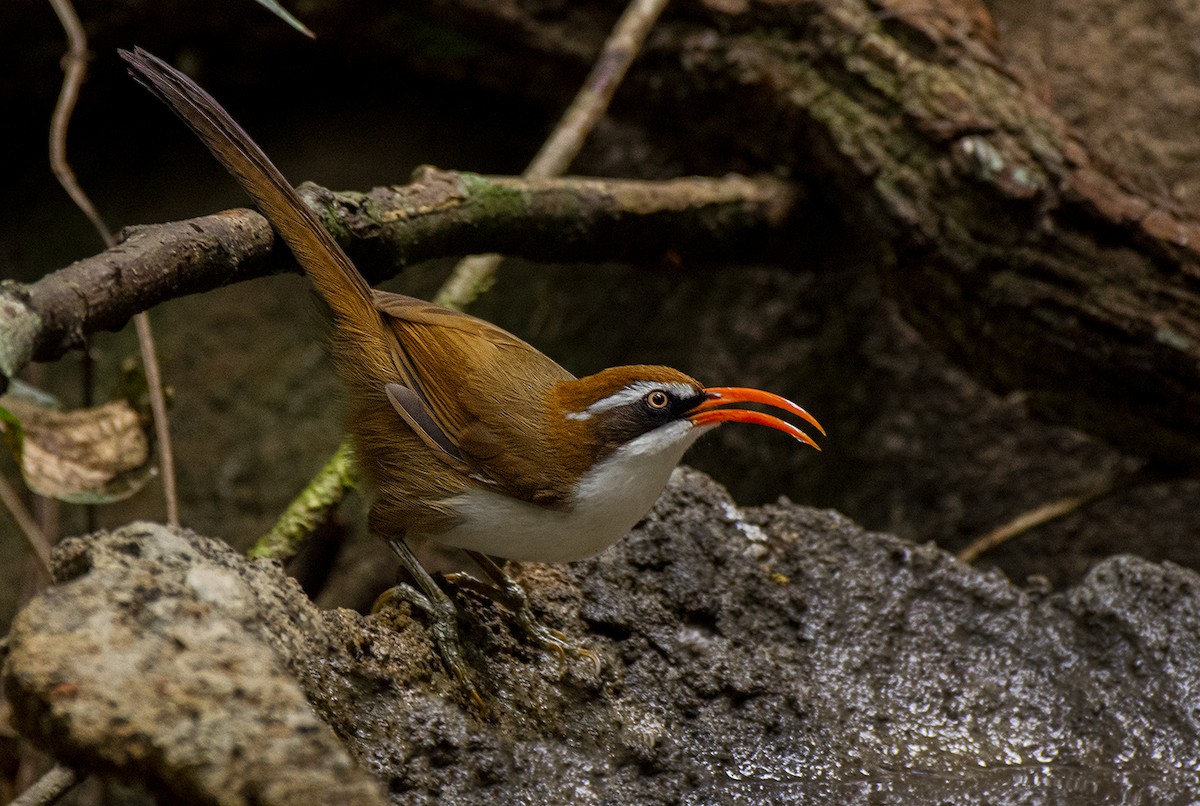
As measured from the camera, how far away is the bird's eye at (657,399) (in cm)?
296

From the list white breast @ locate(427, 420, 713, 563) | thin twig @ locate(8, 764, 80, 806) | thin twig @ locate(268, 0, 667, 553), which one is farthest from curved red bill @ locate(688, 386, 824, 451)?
thin twig @ locate(8, 764, 80, 806)

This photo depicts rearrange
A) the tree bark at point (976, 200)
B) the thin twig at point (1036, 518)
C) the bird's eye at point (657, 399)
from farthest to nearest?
the thin twig at point (1036, 518) < the tree bark at point (976, 200) < the bird's eye at point (657, 399)

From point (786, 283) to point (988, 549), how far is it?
1.50m

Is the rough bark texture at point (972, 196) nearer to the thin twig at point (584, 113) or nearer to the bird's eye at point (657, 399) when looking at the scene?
the thin twig at point (584, 113)

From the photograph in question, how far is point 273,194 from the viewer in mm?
2895

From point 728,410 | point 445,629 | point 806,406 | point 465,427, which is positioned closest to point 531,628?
point 445,629

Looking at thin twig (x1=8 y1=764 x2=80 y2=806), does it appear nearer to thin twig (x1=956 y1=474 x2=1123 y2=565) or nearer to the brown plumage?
the brown plumage

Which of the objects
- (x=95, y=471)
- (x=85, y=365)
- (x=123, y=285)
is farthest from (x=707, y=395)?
(x=85, y=365)

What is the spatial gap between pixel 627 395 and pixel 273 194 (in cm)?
100

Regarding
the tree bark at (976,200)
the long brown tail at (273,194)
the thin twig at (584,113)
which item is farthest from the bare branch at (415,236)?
the tree bark at (976,200)

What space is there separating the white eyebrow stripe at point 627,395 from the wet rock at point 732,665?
0.49 m

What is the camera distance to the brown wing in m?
2.86

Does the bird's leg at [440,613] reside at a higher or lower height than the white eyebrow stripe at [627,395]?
lower

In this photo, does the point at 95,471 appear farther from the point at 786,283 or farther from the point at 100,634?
the point at 786,283
